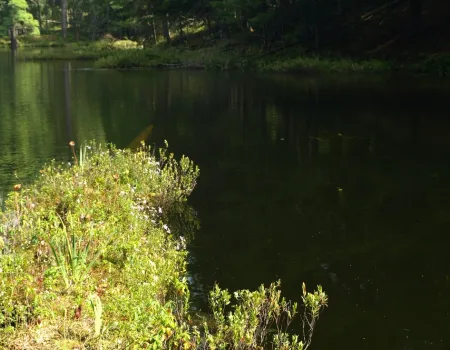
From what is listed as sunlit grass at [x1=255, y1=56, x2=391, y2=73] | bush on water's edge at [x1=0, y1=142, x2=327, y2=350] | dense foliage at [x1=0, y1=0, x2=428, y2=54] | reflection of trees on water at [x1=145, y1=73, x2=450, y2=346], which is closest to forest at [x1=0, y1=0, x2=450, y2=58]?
dense foliage at [x1=0, y1=0, x2=428, y2=54]

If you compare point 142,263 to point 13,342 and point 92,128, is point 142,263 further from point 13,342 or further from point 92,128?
point 92,128

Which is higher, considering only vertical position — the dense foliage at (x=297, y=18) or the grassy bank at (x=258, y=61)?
the dense foliage at (x=297, y=18)

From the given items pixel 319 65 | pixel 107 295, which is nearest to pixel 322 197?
pixel 107 295

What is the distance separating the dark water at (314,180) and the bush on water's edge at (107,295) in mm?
879

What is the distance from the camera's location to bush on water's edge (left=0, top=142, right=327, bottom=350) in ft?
16.1

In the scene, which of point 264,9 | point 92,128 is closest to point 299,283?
point 92,128

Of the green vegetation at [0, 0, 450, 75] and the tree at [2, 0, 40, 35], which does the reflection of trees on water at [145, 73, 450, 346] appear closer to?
the green vegetation at [0, 0, 450, 75]

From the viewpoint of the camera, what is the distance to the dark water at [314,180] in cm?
727

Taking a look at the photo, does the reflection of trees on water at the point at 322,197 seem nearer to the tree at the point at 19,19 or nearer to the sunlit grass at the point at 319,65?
the sunlit grass at the point at 319,65

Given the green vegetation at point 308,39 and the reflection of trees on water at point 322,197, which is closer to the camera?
the reflection of trees on water at point 322,197

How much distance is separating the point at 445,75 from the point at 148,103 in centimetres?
1972

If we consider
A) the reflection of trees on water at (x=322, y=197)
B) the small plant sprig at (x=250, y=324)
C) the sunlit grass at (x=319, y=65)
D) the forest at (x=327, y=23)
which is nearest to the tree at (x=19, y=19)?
the forest at (x=327, y=23)

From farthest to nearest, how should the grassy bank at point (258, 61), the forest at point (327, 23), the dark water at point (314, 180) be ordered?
the forest at point (327, 23) → the grassy bank at point (258, 61) → the dark water at point (314, 180)

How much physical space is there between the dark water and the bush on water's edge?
34.6 inches
